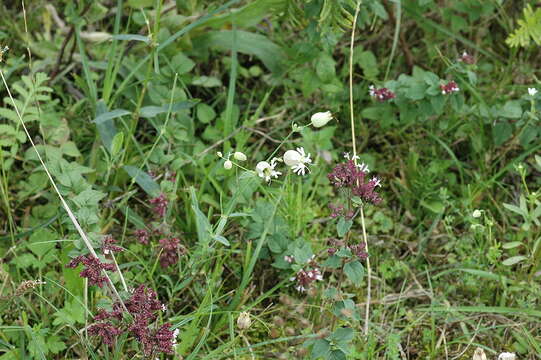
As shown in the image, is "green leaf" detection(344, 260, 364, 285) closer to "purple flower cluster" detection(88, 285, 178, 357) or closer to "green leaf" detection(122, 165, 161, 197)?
"purple flower cluster" detection(88, 285, 178, 357)

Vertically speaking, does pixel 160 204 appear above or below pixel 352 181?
below

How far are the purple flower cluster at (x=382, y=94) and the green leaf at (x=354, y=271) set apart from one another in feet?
3.34

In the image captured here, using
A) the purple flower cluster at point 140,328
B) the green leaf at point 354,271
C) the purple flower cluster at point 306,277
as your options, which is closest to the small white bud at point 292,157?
the green leaf at point 354,271

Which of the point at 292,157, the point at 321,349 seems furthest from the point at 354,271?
the point at 292,157

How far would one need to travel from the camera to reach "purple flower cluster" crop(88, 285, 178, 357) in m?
1.81

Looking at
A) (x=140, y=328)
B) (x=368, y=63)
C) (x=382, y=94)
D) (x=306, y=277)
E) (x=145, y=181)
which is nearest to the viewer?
(x=140, y=328)

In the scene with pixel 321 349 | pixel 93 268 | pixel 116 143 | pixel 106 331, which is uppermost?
pixel 116 143

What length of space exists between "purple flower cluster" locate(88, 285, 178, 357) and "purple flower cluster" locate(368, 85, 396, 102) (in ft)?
4.50

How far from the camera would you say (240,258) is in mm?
2502

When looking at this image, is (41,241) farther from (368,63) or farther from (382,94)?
(368,63)

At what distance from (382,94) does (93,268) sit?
1.44 m

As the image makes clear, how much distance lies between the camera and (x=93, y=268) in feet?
6.18

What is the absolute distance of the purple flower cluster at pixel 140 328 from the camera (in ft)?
5.93

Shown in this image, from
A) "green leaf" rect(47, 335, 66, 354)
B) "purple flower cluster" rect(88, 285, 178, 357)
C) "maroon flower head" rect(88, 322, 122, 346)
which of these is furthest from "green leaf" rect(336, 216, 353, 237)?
"green leaf" rect(47, 335, 66, 354)
